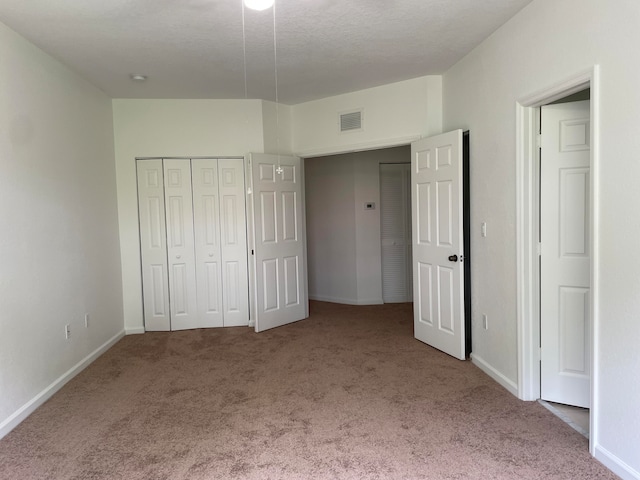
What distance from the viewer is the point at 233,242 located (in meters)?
5.12

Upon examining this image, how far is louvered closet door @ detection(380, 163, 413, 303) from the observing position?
6.24m

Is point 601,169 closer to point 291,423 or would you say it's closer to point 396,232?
point 291,423

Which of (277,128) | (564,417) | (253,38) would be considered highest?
(253,38)

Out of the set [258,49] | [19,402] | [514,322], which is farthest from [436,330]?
[19,402]

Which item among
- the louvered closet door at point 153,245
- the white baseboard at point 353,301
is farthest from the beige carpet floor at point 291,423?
the white baseboard at point 353,301

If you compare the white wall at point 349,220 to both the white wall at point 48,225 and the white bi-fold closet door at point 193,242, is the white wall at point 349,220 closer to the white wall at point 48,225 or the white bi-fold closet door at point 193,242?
the white bi-fold closet door at point 193,242

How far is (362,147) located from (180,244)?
2.34 metres

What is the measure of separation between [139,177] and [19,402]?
8.85 ft

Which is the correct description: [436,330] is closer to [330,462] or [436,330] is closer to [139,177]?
[330,462]

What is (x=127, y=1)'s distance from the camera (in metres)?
2.61

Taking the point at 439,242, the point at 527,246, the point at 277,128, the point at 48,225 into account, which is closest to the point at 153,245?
the point at 48,225

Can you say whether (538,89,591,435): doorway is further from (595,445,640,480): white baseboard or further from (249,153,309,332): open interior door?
(249,153,309,332): open interior door

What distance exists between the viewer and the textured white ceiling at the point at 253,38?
2.75 m

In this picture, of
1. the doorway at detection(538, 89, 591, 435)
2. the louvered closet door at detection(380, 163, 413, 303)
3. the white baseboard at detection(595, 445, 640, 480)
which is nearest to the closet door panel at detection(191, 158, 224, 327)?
the louvered closet door at detection(380, 163, 413, 303)
